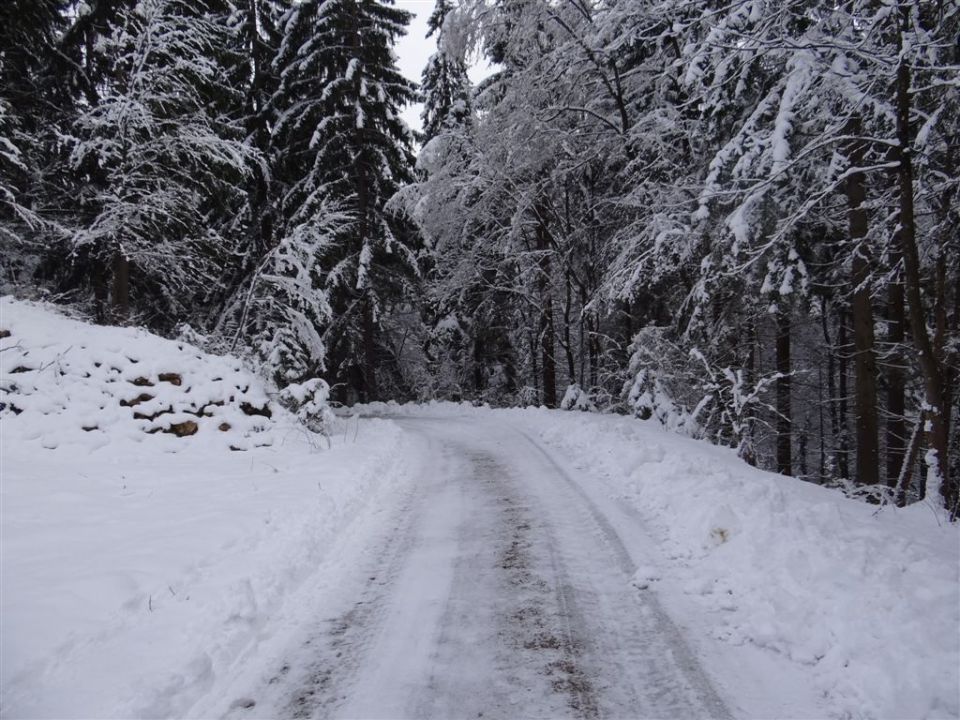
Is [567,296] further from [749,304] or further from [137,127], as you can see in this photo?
[137,127]

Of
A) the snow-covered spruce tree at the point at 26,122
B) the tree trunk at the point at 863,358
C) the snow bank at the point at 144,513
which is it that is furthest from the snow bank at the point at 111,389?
the tree trunk at the point at 863,358

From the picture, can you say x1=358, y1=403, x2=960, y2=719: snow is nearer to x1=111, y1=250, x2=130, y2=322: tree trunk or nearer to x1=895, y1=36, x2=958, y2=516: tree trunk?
x1=895, y1=36, x2=958, y2=516: tree trunk

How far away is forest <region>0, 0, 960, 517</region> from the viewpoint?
A: 638cm

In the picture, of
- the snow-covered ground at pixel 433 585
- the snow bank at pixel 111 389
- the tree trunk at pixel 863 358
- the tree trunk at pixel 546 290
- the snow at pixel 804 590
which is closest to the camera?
the snow at pixel 804 590

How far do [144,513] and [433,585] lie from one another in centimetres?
353

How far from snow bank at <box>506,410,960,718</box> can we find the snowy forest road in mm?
522

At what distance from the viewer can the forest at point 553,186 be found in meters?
6.38

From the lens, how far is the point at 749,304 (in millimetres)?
11469

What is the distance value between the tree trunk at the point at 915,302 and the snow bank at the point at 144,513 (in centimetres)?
653

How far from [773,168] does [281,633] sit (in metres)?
6.87

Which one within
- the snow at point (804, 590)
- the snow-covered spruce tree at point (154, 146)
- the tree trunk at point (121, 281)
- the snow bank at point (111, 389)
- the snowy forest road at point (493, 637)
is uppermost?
the snow-covered spruce tree at point (154, 146)

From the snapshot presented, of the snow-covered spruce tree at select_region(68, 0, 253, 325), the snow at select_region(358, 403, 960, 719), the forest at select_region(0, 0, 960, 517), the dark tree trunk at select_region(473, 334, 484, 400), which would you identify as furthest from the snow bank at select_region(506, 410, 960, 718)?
the dark tree trunk at select_region(473, 334, 484, 400)

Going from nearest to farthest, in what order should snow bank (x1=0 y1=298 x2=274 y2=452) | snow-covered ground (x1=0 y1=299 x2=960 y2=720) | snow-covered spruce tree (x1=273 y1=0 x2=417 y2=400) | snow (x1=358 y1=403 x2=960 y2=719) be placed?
snow (x1=358 y1=403 x2=960 y2=719)
snow-covered ground (x1=0 y1=299 x2=960 y2=720)
snow bank (x1=0 y1=298 x2=274 y2=452)
snow-covered spruce tree (x1=273 y1=0 x2=417 y2=400)

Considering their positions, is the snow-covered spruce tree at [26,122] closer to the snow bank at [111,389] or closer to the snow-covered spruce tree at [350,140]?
the snow bank at [111,389]
